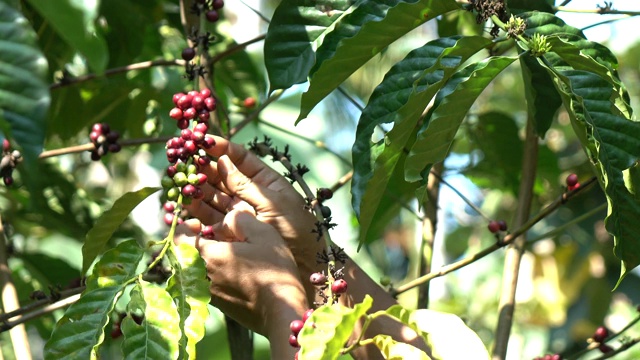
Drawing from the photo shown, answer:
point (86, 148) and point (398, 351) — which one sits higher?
point (86, 148)

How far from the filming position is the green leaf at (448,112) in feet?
4.39

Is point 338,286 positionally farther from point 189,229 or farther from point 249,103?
point 249,103

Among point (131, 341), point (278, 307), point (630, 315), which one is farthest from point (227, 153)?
point (630, 315)

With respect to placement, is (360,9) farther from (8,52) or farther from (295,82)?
(8,52)

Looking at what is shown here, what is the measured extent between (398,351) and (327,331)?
13 cm

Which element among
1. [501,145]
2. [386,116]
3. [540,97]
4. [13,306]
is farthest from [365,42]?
[501,145]

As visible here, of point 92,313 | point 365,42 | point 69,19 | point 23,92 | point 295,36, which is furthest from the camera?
point 295,36

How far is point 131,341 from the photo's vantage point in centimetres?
122

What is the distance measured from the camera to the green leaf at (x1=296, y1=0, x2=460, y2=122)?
141 cm

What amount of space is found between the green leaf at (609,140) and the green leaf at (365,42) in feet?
0.77

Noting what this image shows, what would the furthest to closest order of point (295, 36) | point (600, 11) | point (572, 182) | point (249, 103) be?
point (249, 103), point (572, 182), point (600, 11), point (295, 36)

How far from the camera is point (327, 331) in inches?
42.0

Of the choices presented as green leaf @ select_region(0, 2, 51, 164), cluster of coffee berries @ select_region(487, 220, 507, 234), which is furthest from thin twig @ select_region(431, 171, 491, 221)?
green leaf @ select_region(0, 2, 51, 164)

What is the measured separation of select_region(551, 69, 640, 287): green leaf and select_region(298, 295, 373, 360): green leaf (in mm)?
457
